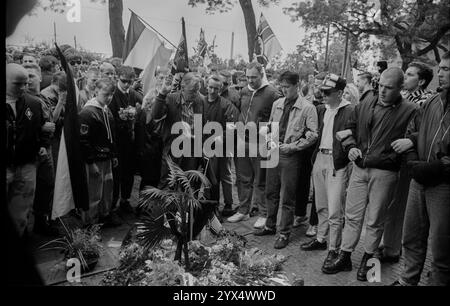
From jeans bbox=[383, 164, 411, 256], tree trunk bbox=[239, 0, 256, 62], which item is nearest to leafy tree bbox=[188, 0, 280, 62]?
tree trunk bbox=[239, 0, 256, 62]

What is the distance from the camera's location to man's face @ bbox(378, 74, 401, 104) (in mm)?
3637

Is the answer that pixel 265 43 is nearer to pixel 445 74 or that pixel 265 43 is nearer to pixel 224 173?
pixel 224 173

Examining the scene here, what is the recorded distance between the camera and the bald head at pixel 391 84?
3641mm

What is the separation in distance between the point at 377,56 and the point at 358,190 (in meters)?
9.27

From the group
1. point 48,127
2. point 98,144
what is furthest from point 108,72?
point 48,127

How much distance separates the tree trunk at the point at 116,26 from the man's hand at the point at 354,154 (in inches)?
167

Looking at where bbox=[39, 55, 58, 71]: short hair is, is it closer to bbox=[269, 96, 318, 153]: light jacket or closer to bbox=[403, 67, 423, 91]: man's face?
bbox=[269, 96, 318, 153]: light jacket

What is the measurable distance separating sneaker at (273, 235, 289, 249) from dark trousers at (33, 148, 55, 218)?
2.79 m

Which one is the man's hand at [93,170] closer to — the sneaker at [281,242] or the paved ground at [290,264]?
the paved ground at [290,264]

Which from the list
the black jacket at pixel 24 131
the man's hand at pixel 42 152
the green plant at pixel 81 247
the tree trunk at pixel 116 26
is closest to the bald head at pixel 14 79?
the black jacket at pixel 24 131

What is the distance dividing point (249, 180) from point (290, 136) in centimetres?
131

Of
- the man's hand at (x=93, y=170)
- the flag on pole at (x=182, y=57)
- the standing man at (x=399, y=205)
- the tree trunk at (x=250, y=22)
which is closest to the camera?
the standing man at (x=399, y=205)
